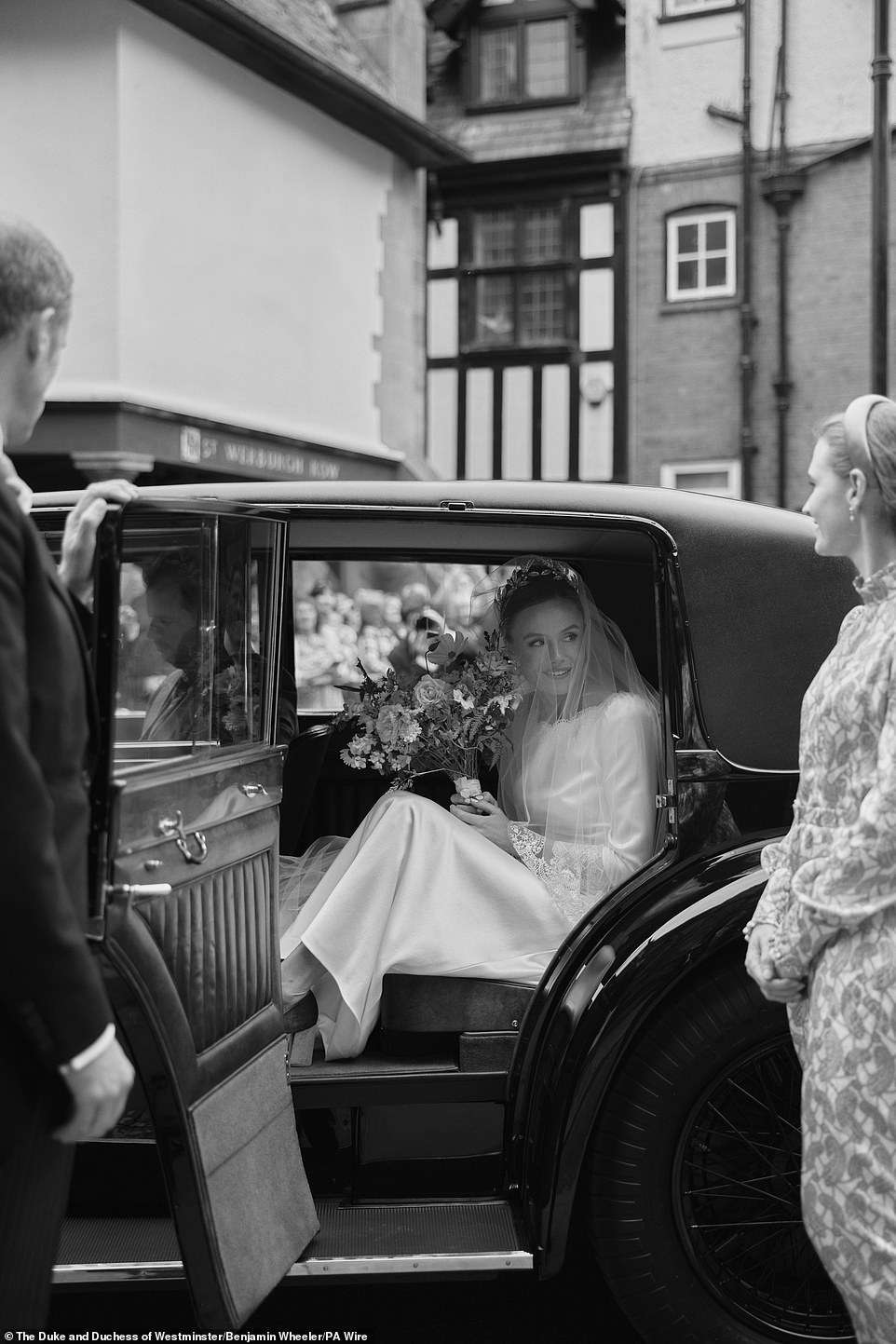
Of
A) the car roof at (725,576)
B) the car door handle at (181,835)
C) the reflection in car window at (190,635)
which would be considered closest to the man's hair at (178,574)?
the reflection in car window at (190,635)

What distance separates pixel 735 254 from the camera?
1838 centimetres

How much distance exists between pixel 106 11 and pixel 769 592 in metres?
10.6

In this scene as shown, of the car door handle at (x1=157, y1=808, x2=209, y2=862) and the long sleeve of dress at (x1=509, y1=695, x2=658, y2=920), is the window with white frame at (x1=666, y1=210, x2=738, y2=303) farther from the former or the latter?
the car door handle at (x1=157, y1=808, x2=209, y2=862)

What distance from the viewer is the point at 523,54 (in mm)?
19359

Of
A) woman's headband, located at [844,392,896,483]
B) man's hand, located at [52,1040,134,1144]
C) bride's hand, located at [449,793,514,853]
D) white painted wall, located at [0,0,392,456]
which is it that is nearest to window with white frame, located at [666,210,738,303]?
white painted wall, located at [0,0,392,456]

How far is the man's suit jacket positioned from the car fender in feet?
4.57

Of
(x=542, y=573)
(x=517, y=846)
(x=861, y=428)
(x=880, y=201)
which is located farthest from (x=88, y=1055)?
(x=880, y=201)

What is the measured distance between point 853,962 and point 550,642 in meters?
1.88

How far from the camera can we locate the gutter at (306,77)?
39.8 feet

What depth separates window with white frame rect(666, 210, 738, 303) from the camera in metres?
18.5

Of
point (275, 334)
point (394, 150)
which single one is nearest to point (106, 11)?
point (275, 334)

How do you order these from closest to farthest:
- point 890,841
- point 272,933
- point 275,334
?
point 890,841 < point 272,933 < point 275,334

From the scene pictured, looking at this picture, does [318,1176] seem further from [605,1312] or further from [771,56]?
[771,56]

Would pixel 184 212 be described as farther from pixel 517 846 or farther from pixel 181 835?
pixel 181 835
